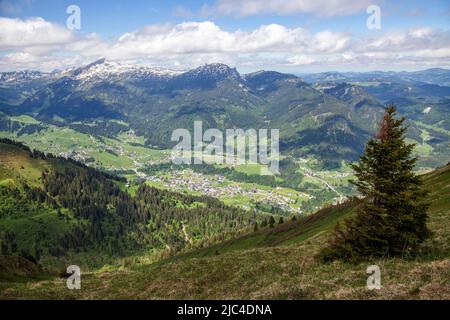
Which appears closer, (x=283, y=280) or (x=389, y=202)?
(x=283, y=280)

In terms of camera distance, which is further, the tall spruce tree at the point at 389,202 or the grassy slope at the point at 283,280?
the tall spruce tree at the point at 389,202

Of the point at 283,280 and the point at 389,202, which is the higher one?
the point at 389,202

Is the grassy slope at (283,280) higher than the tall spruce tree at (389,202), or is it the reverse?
the tall spruce tree at (389,202)

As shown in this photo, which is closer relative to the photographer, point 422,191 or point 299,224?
point 422,191

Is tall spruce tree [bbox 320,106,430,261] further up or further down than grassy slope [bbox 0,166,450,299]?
further up

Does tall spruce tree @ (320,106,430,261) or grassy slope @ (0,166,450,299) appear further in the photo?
tall spruce tree @ (320,106,430,261)
